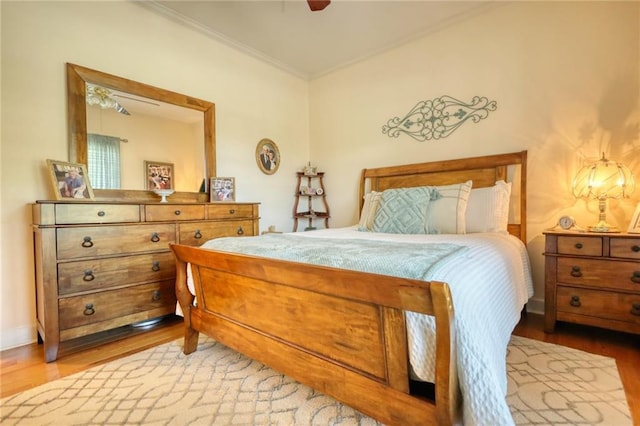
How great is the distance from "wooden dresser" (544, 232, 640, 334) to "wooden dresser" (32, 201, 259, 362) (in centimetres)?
272

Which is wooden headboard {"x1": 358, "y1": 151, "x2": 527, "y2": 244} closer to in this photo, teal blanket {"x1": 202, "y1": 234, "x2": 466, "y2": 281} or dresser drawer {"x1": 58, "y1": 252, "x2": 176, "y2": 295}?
teal blanket {"x1": 202, "y1": 234, "x2": 466, "y2": 281}

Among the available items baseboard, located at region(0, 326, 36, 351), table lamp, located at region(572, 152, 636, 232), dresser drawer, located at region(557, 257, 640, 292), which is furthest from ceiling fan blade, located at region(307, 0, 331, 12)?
baseboard, located at region(0, 326, 36, 351)

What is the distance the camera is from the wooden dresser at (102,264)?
5.96ft

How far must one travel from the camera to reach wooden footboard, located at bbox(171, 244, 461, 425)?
0.87m

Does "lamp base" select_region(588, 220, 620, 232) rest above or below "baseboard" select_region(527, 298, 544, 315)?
above

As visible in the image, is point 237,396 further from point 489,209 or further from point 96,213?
point 489,209

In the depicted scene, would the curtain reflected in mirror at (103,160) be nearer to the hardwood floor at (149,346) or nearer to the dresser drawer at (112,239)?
the dresser drawer at (112,239)

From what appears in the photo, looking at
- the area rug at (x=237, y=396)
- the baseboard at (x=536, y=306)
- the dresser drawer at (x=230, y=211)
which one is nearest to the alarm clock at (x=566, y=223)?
the baseboard at (x=536, y=306)

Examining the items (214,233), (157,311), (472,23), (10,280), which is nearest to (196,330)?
(157,311)

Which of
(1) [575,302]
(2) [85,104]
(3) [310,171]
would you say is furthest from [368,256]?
(3) [310,171]

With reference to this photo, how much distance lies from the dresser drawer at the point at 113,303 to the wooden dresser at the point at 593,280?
9.34 feet

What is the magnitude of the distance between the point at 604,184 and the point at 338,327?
90.3 inches

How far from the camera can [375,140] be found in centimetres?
352

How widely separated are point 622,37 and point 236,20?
3140 mm
